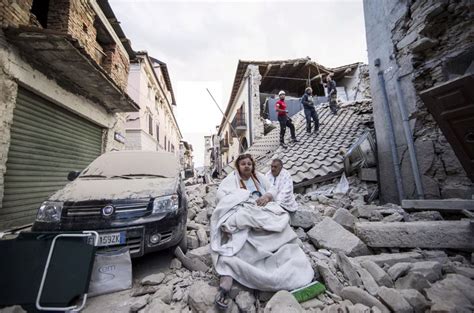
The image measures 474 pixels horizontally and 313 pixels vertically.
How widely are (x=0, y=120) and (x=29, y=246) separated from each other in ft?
12.6

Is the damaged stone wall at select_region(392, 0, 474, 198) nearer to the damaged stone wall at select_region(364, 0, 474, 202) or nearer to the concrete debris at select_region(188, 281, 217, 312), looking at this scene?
the damaged stone wall at select_region(364, 0, 474, 202)

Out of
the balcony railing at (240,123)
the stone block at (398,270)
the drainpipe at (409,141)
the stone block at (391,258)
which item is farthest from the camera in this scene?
the balcony railing at (240,123)

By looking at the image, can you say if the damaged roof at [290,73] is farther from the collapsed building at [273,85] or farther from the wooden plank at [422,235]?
the wooden plank at [422,235]

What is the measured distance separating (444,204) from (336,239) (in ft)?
5.77

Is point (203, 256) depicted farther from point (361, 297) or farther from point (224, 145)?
point (224, 145)

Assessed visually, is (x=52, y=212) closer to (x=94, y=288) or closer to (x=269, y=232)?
(x=94, y=288)

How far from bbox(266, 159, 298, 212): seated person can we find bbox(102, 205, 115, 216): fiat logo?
Answer: 213cm

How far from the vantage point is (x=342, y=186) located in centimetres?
505

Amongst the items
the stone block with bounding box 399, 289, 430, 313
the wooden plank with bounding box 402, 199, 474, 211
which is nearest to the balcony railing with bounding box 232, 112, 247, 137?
the wooden plank with bounding box 402, 199, 474, 211

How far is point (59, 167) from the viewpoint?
19.2ft

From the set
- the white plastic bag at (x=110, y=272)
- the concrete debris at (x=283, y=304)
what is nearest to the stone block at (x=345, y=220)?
the concrete debris at (x=283, y=304)

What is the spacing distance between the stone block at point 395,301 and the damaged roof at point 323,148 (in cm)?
367

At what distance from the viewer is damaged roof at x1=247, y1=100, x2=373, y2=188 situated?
5504 mm

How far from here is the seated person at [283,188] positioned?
3217mm
